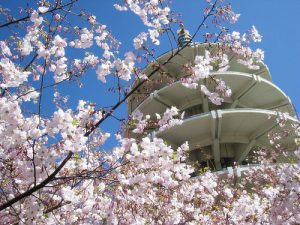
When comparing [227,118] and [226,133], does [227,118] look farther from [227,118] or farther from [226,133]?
[226,133]

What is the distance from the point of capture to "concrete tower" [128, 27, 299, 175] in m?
17.3

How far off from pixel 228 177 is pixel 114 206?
9503 millimetres

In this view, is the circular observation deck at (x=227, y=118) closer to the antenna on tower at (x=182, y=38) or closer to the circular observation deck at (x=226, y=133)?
the circular observation deck at (x=226, y=133)

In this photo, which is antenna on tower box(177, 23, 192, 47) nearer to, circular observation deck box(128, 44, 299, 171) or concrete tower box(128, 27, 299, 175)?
concrete tower box(128, 27, 299, 175)

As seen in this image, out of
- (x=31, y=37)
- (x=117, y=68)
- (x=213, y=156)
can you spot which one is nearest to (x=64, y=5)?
(x=31, y=37)

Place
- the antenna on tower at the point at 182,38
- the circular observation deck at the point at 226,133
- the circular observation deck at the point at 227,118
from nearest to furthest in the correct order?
the antenna on tower at the point at 182,38 < the circular observation deck at the point at 226,133 < the circular observation deck at the point at 227,118

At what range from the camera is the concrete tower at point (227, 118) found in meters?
17.3

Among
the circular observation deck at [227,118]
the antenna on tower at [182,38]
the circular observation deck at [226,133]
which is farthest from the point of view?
the circular observation deck at [227,118]

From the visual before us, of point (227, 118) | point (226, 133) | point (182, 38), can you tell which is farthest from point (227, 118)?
point (182, 38)

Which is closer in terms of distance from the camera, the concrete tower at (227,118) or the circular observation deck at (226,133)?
the circular observation deck at (226,133)

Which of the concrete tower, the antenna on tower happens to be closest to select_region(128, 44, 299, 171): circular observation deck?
the concrete tower

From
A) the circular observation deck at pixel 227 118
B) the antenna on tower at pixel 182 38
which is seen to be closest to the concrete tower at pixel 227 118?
the circular observation deck at pixel 227 118

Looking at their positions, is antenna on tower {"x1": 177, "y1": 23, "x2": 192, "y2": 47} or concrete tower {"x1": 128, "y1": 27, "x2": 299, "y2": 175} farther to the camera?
concrete tower {"x1": 128, "y1": 27, "x2": 299, "y2": 175}

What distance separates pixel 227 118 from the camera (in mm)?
17531
